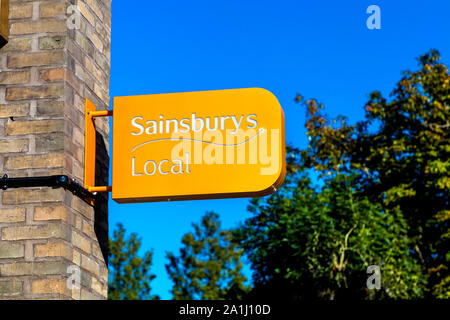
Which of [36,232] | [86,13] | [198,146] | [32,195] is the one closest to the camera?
[36,232]

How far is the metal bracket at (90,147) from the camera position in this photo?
6355 millimetres

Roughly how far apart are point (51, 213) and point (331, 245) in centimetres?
1495

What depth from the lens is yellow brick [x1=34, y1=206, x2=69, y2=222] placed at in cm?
589

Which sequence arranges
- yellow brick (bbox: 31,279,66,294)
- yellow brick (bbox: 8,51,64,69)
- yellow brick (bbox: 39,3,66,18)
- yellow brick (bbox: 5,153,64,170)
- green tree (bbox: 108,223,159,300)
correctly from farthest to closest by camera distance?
green tree (bbox: 108,223,159,300) → yellow brick (bbox: 39,3,66,18) → yellow brick (bbox: 8,51,64,69) → yellow brick (bbox: 5,153,64,170) → yellow brick (bbox: 31,279,66,294)

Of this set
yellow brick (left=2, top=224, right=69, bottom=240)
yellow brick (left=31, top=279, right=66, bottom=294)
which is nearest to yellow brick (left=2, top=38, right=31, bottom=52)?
yellow brick (left=2, top=224, right=69, bottom=240)

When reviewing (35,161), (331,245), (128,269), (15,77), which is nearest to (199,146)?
(35,161)

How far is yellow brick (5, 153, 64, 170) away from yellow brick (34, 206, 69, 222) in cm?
36

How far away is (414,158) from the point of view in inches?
915

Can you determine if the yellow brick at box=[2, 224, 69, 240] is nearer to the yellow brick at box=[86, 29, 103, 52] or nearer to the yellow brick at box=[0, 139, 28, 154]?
the yellow brick at box=[0, 139, 28, 154]

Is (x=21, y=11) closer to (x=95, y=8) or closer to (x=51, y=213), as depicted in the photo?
(x=95, y=8)

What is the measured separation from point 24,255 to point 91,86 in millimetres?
1766

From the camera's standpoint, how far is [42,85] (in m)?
6.25

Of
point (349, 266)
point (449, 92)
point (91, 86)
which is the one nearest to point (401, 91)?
point (449, 92)
